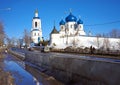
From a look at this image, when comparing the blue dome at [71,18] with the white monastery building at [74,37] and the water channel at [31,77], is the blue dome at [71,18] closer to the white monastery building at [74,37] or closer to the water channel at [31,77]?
the white monastery building at [74,37]

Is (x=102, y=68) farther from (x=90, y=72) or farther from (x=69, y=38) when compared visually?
(x=69, y=38)

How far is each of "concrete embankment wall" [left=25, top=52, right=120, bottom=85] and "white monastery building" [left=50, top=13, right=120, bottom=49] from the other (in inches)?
2637

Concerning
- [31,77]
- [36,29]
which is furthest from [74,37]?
[31,77]

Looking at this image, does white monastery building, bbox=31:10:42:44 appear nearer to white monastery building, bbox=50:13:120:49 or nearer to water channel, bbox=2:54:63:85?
white monastery building, bbox=50:13:120:49

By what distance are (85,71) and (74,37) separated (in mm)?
80917

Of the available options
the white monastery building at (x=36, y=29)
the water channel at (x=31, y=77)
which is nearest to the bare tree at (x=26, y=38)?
the white monastery building at (x=36, y=29)

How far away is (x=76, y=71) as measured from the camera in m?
16.5

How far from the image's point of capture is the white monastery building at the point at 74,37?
91613 millimetres

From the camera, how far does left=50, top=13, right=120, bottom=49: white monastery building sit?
91613 millimetres

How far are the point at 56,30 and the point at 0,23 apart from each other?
49.5 m

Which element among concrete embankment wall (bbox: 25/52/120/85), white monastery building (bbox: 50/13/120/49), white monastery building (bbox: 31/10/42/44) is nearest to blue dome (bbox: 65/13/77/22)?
white monastery building (bbox: 50/13/120/49)

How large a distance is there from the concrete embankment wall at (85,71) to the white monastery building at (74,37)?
220 feet

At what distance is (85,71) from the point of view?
14977 millimetres

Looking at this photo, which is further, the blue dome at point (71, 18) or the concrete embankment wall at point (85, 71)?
the blue dome at point (71, 18)
